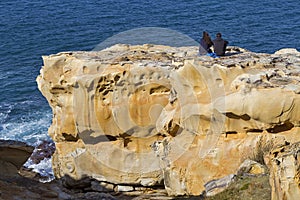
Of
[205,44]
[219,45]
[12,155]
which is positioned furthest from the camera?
[12,155]

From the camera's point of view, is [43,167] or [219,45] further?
[43,167]

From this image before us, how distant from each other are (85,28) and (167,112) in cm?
3770

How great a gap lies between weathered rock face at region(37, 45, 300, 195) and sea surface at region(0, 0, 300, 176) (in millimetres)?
19179

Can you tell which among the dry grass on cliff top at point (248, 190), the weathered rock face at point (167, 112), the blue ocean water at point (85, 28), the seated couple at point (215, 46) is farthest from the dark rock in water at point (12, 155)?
the dry grass on cliff top at point (248, 190)

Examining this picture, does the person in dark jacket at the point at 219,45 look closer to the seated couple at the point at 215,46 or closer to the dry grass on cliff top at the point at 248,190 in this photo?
the seated couple at the point at 215,46

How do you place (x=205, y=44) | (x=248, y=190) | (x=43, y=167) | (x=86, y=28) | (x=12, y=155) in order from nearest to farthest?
(x=248, y=190) < (x=205, y=44) < (x=12, y=155) < (x=43, y=167) < (x=86, y=28)

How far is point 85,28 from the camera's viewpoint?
191ft

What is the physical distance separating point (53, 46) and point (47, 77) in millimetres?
29990

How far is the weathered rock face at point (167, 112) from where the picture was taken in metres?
19.7

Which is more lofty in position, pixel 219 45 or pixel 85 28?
pixel 219 45

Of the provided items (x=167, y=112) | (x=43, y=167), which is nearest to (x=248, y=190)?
(x=167, y=112)

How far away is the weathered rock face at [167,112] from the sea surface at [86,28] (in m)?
19.2

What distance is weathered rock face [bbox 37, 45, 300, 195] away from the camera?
19.7 meters

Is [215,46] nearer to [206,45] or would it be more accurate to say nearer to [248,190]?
[206,45]
